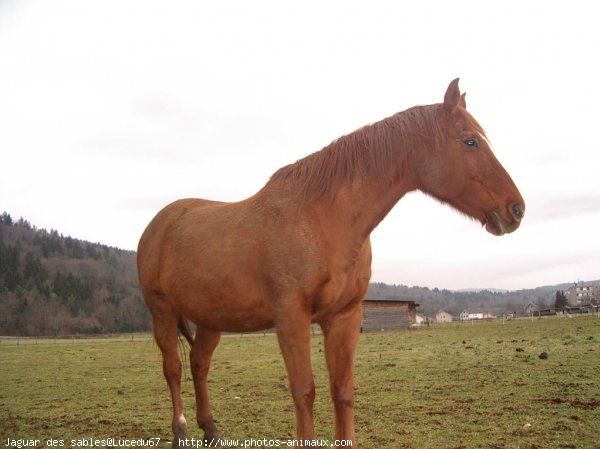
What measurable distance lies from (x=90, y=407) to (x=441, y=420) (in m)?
A: 5.99

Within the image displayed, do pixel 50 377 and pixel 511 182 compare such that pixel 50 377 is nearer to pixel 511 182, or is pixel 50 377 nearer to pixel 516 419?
pixel 516 419

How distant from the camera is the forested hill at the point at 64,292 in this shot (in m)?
82.8

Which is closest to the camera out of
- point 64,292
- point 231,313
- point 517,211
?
point 517,211

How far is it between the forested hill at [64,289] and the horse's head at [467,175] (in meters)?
84.9

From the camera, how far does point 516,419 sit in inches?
222

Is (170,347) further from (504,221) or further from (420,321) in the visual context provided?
(420,321)

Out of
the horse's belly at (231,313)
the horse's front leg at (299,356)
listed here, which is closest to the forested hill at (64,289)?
the horse's belly at (231,313)

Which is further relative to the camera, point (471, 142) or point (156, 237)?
point (156, 237)

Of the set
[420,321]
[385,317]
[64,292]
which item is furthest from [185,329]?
[64,292]

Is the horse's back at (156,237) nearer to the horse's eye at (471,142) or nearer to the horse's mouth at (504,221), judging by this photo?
the horse's eye at (471,142)

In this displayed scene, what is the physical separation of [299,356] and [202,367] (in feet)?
8.12

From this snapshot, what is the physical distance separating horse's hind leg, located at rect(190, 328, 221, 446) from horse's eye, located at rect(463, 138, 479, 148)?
11.4ft

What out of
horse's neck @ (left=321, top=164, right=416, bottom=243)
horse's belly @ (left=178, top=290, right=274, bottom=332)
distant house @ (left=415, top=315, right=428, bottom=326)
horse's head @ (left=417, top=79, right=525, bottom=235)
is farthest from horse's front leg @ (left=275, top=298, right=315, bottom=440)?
distant house @ (left=415, top=315, right=428, bottom=326)

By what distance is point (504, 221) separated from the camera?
12.4 feet
